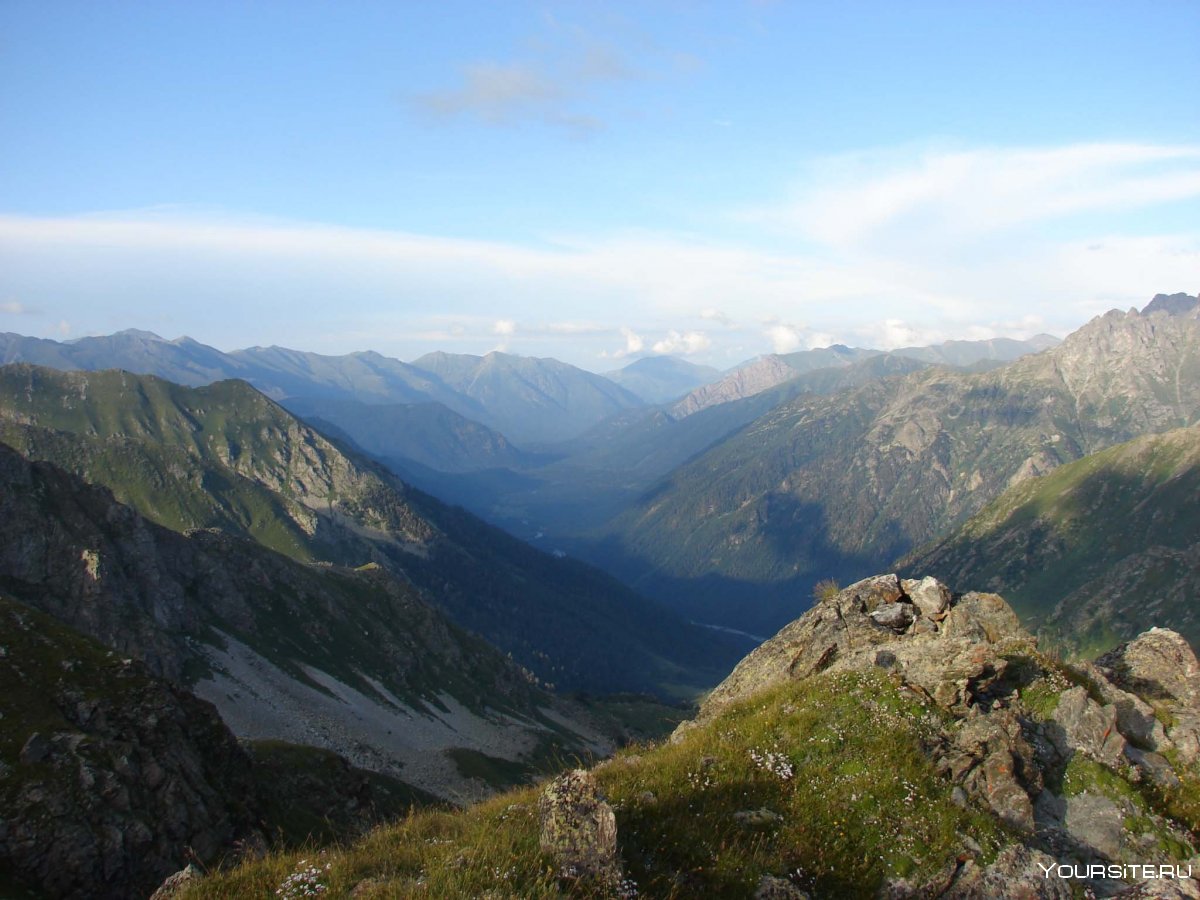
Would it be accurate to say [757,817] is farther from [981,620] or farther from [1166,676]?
[1166,676]

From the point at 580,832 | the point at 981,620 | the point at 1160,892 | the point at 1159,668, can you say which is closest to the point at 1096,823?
the point at 1160,892

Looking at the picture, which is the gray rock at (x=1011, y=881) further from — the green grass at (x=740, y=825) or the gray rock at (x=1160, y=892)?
the gray rock at (x=1160, y=892)

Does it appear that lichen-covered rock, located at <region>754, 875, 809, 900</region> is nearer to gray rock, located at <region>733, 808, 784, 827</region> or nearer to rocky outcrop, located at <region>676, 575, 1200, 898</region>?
gray rock, located at <region>733, 808, 784, 827</region>

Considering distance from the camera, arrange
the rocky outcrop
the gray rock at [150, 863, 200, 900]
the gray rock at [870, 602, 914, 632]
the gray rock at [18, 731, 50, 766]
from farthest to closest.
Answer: the gray rock at [18, 731, 50, 766] → the gray rock at [870, 602, 914, 632] → the rocky outcrop → the gray rock at [150, 863, 200, 900]

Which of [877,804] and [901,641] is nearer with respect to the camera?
[877,804]

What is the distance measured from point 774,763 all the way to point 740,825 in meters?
2.45

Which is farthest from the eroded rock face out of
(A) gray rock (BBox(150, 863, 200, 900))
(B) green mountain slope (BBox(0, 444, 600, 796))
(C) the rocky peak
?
(B) green mountain slope (BBox(0, 444, 600, 796))

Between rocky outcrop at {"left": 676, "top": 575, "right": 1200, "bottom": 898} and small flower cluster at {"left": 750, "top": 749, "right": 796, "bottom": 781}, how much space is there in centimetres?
313

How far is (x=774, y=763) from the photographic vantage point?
1678cm

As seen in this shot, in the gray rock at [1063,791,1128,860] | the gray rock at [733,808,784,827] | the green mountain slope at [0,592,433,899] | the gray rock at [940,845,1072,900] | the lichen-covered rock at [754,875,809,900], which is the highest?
the gray rock at [733,808,784,827]

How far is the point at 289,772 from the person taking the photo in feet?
154

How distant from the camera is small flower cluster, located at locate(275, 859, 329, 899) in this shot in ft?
37.7

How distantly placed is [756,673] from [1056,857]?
14004mm

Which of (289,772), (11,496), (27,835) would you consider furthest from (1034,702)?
(11,496)
